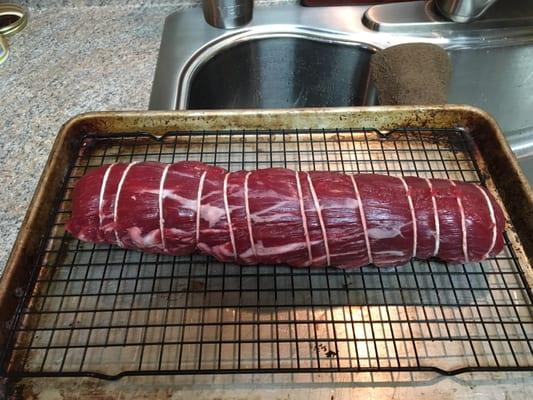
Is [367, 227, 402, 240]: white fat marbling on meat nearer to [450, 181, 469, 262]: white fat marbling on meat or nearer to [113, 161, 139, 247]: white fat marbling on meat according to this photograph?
[450, 181, 469, 262]: white fat marbling on meat

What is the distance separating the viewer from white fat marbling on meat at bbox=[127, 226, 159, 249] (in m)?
1.23

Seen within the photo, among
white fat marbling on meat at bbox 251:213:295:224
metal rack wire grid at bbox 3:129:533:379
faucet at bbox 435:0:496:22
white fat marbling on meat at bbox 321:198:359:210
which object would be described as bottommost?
metal rack wire grid at bbox 3:129:533:379

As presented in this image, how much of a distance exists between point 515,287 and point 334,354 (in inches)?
23.8

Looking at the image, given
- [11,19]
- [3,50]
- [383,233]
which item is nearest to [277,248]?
[383,233]

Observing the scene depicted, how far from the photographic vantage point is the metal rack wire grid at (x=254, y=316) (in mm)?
1115

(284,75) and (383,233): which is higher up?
(383,233)

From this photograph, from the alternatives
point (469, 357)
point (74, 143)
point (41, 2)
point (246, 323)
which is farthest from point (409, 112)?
point (41, 2)

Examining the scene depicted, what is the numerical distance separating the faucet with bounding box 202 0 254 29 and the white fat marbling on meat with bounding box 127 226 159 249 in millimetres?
1267

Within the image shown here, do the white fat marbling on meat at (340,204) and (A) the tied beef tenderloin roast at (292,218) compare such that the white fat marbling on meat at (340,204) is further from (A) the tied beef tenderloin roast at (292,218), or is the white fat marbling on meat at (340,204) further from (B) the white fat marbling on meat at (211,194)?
(B) the white fat marbling on meat at (211,194)

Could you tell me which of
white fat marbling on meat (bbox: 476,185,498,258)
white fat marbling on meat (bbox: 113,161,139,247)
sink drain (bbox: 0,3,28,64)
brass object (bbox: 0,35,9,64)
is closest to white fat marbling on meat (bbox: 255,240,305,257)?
white fat marbling on meat (bbox: 113,161,139,247)

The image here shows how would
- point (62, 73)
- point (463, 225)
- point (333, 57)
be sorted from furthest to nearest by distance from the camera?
1. point (333, 57)
2. point (62, 73)
3. point (463, 225)

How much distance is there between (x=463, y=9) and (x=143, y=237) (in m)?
1.85

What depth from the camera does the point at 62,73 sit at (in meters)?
1.93

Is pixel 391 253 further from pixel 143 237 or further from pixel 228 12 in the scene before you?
pixel 228 12
